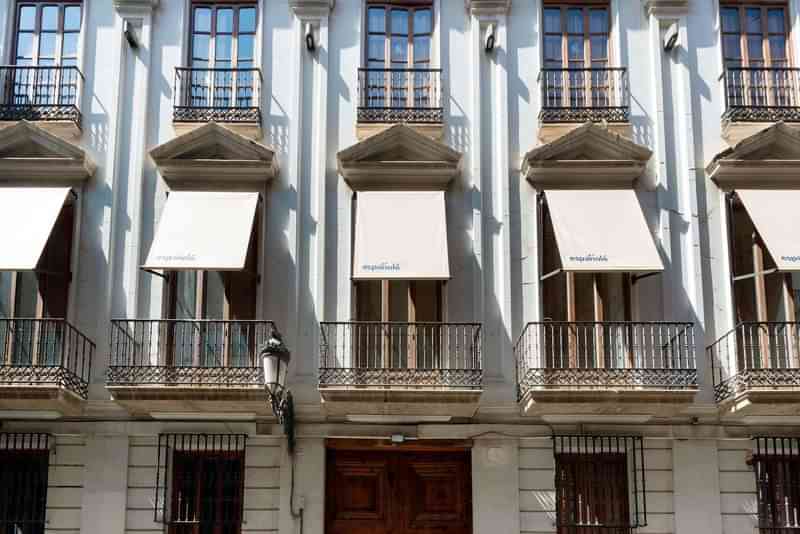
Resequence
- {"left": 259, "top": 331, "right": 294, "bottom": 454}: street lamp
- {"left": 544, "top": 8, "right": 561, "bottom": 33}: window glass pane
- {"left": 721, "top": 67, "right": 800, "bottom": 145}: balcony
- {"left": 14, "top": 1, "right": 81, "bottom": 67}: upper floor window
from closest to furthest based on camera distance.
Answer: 1. {"left": 259, "top": 331, "right": 294, "bottom": 454}: street lamp
2. {"left": 721, "top": 67, "right": 800, "bottom": 145}: balcony
3. {"left": 14, "top": 1, "right": 81, "bottom": 67}: upper floor window
4. {"left": 544, "top": 8, "right": 561, "bottom": 33}: window glass pane

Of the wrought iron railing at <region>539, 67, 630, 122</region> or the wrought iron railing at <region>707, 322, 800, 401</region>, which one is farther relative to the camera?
the wrought iron railing at <region>539, 67, 630, 122</region>

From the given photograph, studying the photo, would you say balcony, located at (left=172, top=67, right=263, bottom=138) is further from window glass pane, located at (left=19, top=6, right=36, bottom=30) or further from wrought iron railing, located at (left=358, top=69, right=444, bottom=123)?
window glass pane, located at (left=19, top=6, right=36, bottom=30)

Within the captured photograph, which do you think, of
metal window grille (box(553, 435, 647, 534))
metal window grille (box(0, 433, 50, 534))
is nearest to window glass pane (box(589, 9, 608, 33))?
metal window grille (box(553, 435, 647, 534))

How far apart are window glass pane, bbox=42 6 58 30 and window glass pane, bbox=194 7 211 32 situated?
2.20m

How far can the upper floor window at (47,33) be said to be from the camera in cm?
1638

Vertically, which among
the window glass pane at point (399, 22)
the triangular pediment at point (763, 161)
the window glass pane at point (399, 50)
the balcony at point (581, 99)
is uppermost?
the window glass pane at point (399, 22)

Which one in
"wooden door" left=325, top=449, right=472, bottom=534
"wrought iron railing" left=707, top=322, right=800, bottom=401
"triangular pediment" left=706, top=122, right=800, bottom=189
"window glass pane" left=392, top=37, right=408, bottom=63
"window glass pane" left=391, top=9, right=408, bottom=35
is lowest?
"wooden door" left=325, top=449, right=472, bottom=534

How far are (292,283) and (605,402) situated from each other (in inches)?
188

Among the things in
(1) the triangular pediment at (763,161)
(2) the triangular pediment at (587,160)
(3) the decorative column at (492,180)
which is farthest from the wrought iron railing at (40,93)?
(1) the triangular pediment at (763,161)

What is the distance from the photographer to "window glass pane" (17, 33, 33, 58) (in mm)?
16406

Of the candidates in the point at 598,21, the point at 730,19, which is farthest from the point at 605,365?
the point at 730,19

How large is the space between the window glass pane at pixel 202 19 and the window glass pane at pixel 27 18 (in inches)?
100

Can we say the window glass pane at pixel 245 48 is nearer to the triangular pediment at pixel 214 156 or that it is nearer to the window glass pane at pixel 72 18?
the triangular pediment at pixel 214 156

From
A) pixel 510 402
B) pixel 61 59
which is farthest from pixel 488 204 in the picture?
pixel 61 59
